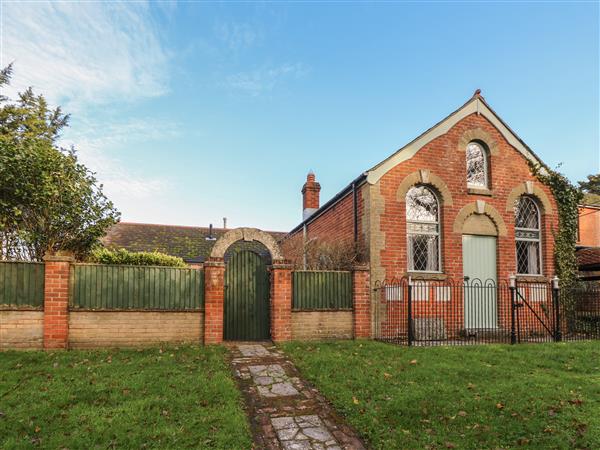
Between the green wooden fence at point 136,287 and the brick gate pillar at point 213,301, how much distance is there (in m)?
0.20

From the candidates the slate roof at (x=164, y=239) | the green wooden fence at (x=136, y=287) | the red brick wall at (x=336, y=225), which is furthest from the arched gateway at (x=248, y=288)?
the slate roof at (x=164, y=239)

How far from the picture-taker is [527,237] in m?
13.7

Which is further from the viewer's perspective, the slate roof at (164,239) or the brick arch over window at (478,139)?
the slate roof at (164,239)

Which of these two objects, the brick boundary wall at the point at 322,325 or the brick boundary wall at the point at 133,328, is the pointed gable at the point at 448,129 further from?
the brick boundary wall at the point at 133,328

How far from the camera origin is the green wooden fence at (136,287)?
927cm

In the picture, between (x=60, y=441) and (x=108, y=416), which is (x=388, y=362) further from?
(x=60, y=441)

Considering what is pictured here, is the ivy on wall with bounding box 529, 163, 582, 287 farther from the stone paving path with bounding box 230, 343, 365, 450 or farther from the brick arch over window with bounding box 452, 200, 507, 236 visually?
the stone paving path with bounding box 230, 343, 365, 450

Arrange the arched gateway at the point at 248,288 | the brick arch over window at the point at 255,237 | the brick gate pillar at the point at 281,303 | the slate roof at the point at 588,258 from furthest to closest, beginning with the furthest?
the slate roof at the point at 588,258 → the brick arch over window at the point at 255,237 → the brick gate pillar at the point at 281,303 → the arched gateway at the point at 248,288

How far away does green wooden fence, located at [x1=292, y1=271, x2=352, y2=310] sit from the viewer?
10.7m

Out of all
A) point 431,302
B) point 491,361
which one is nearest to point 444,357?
point 491,361

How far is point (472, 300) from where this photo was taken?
12.6m

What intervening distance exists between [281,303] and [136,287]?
135 inches

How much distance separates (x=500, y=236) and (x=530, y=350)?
14.2ft

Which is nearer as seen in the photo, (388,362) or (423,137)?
(388,362)
